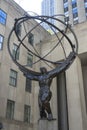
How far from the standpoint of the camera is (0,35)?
18.3 m

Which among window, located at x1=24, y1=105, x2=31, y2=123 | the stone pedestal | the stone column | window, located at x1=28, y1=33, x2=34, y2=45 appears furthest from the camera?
window, located at x1=28, y1=33, x2=34, y2=45

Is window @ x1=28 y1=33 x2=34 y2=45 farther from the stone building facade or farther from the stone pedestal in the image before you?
the stone pedestal

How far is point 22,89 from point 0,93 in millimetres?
3204

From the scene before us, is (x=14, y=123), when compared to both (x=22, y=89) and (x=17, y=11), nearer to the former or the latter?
(x=22, y=89)

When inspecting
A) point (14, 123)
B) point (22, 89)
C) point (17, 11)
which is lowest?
point (14, 123)

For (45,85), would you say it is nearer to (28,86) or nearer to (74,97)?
(74,97)

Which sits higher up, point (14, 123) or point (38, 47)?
point (38, 47)

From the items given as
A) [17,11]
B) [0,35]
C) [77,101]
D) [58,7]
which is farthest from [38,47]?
[58,7]

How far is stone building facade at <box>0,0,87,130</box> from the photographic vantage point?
17.2m

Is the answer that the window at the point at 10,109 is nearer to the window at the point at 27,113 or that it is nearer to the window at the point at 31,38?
the window at the point at 27,113

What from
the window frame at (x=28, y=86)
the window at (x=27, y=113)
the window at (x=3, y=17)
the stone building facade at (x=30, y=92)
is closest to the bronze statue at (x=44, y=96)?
the stone building facade at (x=30, y=92)

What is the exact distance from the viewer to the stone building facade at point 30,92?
17.2 m

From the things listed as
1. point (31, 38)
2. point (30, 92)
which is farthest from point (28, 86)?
point (31, 38)

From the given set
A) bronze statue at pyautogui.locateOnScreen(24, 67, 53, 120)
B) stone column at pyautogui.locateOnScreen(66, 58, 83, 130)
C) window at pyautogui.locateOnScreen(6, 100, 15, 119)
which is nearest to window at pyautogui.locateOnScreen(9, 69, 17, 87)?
window at pyautogui.locateOnScreen(6, 100, 15, 119)
